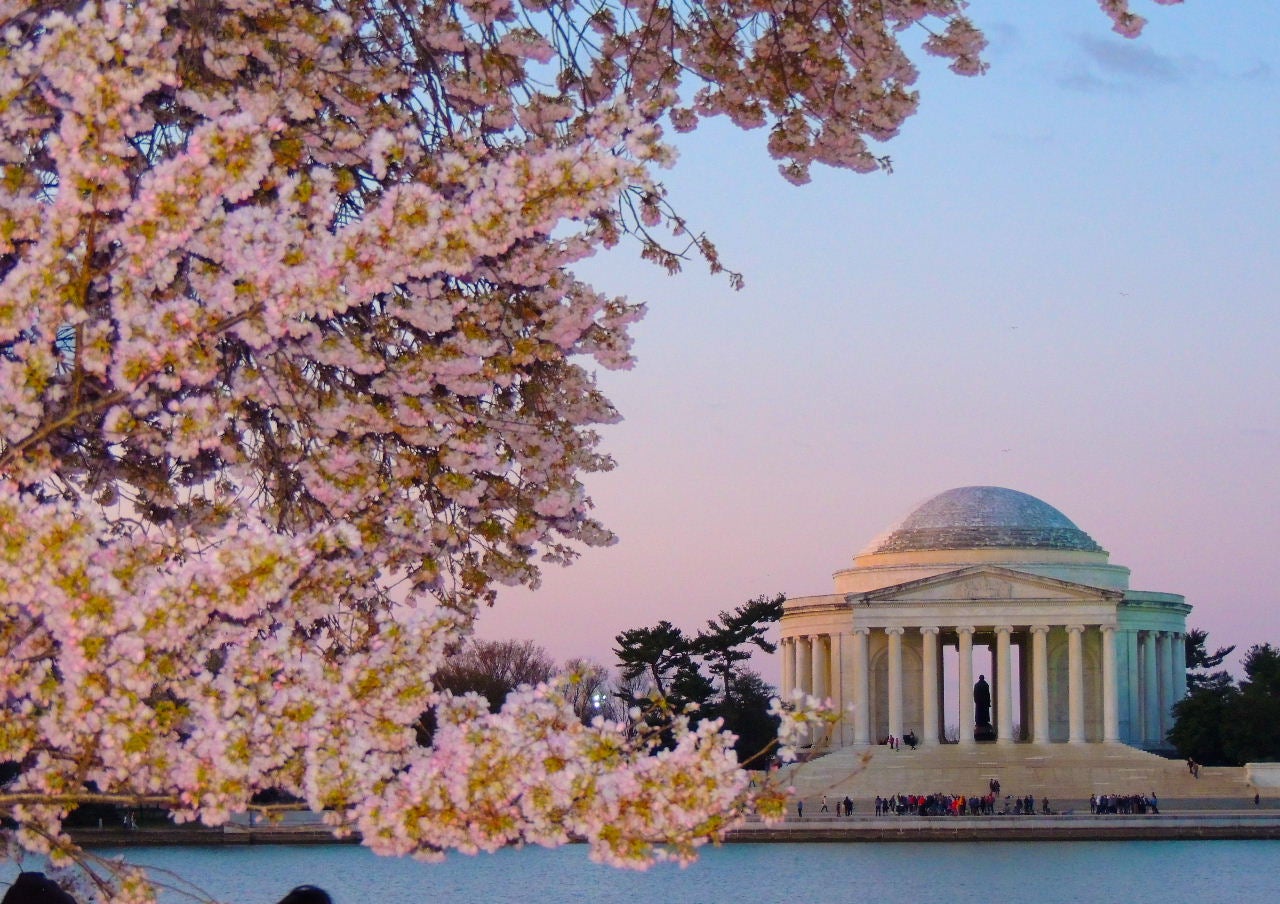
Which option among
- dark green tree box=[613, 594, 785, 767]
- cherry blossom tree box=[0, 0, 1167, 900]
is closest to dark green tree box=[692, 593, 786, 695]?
dark green tree box=[613, 594, 785, 767]

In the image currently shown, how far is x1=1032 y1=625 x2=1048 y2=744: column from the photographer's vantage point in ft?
305

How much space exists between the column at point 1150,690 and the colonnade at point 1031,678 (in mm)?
45

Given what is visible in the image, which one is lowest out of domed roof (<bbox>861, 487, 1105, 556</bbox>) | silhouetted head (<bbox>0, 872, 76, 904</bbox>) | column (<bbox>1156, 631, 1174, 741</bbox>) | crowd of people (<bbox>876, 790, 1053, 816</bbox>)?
silhouetted head (<bbox>0, 872, 76, 904</bbox>)

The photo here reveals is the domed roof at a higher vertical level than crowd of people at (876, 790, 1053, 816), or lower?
higher

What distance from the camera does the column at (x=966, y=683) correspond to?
9362 centimetres

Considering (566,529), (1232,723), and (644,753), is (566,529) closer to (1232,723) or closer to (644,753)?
(644,753)

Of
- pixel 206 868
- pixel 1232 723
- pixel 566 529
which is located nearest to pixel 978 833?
pixel 1232 723

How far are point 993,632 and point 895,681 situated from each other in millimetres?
5582

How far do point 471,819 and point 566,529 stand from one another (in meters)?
5.14

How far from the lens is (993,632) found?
9719 centimetres

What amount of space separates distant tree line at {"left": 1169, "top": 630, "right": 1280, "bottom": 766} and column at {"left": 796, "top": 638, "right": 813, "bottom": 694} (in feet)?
59.5

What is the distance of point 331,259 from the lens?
8.23m

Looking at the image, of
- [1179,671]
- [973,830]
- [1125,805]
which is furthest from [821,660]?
[973,830]

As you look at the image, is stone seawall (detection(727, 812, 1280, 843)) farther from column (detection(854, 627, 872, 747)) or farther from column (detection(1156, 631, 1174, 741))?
column (detection(1156, 631, 1174, 741))
